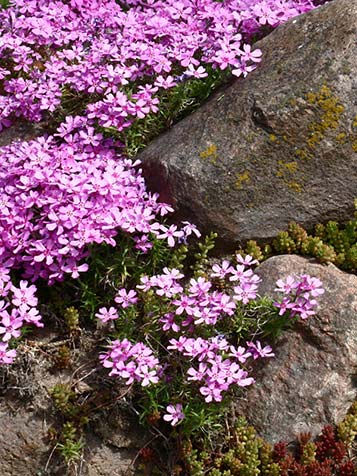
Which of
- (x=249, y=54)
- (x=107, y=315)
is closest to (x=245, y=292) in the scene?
(x=107, y=315)

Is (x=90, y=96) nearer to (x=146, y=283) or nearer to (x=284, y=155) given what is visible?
(x=284, y=155)

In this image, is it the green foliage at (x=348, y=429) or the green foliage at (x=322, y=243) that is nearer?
the green foliage at (x=348, y=429)

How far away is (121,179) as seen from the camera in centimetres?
563

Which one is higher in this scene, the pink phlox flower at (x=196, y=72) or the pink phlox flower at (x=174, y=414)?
the pink phlox flower at (x=196, y=72)

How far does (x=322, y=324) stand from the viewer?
5137mm

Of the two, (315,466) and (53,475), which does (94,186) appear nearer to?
(53,475)

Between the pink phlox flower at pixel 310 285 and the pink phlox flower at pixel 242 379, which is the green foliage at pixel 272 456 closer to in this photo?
the pink phlox flower at pixel 242 379

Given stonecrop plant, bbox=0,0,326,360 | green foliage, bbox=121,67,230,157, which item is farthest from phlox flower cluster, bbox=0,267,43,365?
green foliage, bbox=121,67,230,157

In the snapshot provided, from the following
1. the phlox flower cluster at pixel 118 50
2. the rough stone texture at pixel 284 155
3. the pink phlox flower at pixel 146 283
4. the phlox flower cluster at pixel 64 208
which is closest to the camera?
the pink phlox flower at pixel 146 283

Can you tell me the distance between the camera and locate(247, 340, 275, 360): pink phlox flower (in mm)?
4988

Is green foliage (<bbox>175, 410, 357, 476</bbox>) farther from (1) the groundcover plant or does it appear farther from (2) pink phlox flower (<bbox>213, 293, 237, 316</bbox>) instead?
(2) pink phlox flower (<bbox>213, 293, 237, 316</bbox>)

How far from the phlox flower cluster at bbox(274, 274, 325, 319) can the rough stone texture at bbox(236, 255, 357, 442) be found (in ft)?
0.61

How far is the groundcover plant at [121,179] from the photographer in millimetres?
4980

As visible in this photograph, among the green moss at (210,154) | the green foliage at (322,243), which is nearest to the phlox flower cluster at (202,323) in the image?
the green foliage at (322,243)
